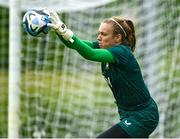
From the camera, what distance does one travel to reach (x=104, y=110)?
9.82 m

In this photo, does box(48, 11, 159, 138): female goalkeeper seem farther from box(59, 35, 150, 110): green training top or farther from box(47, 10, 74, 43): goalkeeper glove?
box(47, 10, 74, 43): goalkeeper glove

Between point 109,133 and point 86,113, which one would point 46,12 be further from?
point 86,113

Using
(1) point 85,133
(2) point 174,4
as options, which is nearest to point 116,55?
(2) point 174,4

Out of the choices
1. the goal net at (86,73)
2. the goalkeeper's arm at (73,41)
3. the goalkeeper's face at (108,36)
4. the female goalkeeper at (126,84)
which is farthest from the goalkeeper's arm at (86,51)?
the goal net at (86,73)

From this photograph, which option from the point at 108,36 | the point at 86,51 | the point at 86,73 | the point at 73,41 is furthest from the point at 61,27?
the point at 86,73

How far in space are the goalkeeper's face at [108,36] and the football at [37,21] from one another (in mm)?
465

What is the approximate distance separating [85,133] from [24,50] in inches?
63.2

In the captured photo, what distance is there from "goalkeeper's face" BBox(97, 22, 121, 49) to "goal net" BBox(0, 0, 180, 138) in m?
2.00

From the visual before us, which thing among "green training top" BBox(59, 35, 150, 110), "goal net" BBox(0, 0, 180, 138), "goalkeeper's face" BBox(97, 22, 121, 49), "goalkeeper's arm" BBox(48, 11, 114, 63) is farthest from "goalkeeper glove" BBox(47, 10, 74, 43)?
"goal net" BBox(0, 0, 180, 138)

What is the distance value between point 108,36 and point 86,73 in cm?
462

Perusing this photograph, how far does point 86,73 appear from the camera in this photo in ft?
32.6

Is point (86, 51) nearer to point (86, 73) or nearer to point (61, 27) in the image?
point (61, 27)

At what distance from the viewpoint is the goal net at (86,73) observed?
841 centimetres

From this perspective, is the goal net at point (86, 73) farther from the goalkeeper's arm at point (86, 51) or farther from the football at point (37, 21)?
the goalkeeper's arm at point (86, 51)
